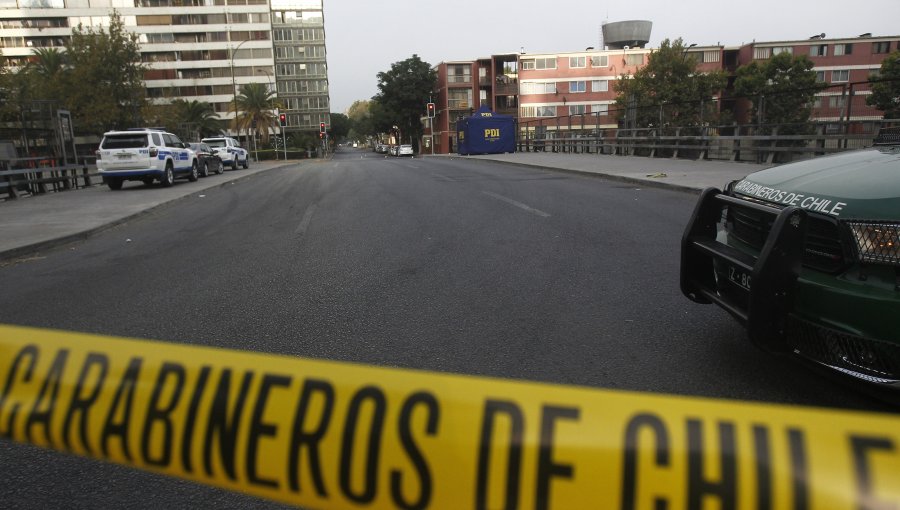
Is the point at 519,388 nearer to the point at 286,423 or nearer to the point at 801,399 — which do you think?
the point at 286,423

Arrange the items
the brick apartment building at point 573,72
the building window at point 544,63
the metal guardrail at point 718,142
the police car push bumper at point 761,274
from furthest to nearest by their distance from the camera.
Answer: the building window at point 544,63, the brick apartment building at point 573,72, the metal guardrail at point 718,142, the police car push bumper at point 761,274

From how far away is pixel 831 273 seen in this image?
8.74 ft

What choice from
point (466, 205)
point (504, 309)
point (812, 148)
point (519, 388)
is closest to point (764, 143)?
point (812, 148)

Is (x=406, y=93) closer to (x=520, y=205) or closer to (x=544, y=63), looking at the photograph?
(x=544, y=63)

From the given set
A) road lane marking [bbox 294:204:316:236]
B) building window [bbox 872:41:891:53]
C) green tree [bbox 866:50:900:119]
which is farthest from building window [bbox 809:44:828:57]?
road lane marking [bbox 294:204:316:236]

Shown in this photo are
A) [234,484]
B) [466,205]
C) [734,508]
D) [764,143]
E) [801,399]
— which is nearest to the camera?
[734,508]

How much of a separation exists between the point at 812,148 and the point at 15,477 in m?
15.9

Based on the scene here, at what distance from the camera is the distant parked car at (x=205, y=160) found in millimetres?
24116

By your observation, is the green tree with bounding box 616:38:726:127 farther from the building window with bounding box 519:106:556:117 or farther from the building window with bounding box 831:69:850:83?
the building window with bounding box 831:69:850:83

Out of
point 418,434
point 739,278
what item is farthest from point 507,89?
point 418,434

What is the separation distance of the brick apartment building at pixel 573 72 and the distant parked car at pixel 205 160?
44245 millimetres

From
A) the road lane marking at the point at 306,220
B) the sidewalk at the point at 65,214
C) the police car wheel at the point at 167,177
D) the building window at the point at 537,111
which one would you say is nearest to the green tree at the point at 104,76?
the police car wheel at the point at 167,177

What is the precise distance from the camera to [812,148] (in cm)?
1405

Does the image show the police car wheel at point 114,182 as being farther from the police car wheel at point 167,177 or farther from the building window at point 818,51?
the building window at point 818,51
